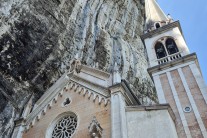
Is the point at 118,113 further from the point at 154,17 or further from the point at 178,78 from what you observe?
the point at 154,17

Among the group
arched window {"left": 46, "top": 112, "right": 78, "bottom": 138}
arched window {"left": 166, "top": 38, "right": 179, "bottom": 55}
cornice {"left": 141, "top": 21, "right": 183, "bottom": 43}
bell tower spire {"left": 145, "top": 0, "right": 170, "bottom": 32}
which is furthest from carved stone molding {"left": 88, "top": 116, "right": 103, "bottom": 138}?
bell tower spire {"left": 145, "top": 0, "right": 170, "bottom": 32}

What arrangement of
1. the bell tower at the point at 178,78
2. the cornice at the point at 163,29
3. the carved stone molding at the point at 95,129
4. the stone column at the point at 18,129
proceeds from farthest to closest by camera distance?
the cornice at the point at 163,29, the bell tower at the point at 178,78, the stone column at the point at 18,129, the carved stone molding at the point at 95,129

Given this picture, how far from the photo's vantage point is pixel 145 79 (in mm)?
20781

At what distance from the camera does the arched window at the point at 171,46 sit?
499 inches

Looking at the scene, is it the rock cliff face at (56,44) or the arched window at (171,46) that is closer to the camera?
the rock cliff face at (56,44)

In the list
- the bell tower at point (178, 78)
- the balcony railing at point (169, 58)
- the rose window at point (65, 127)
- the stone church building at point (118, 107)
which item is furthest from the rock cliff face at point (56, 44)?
the balcony railing at point (169, 58)

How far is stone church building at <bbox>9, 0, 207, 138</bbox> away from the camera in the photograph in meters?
7.57

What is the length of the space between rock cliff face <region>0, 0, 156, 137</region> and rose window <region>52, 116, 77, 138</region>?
1.91m

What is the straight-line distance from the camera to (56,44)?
1380cm

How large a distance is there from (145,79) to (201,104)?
1106cm

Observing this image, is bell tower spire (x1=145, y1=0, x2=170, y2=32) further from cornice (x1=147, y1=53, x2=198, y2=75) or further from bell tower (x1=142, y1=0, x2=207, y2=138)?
cornice (x1=147, y1=53, x2=198, y2=75)

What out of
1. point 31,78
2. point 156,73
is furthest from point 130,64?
point 31,78

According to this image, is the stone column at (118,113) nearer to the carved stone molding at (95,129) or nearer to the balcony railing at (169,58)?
the carved stone molding at (95,129)

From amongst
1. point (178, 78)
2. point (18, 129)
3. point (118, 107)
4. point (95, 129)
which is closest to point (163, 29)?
point (178, 78)
